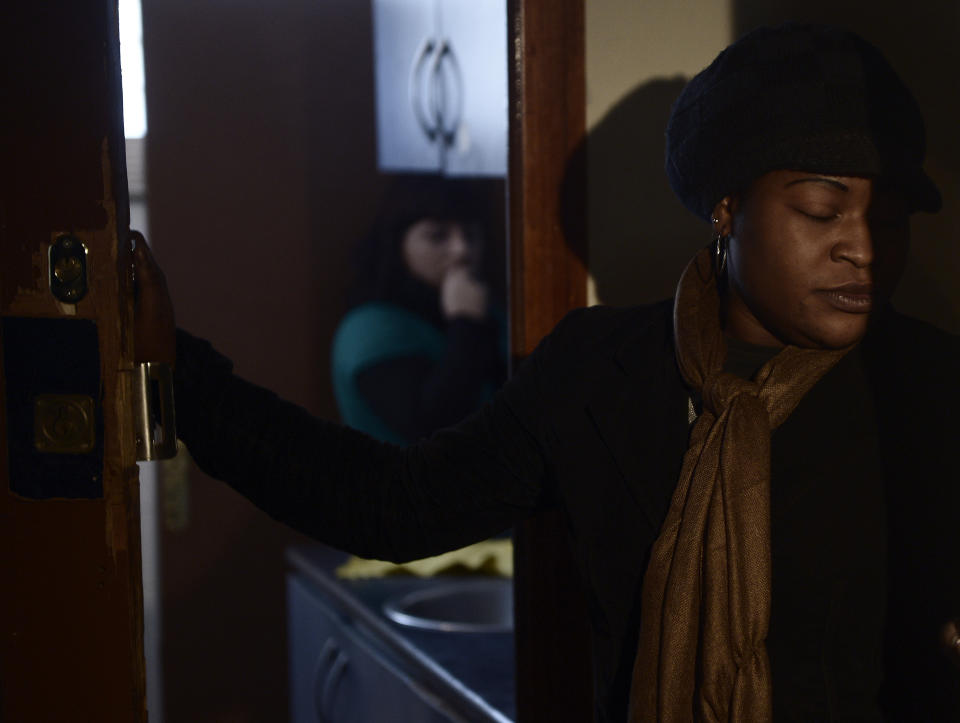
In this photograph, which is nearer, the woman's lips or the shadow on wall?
the woman's lips

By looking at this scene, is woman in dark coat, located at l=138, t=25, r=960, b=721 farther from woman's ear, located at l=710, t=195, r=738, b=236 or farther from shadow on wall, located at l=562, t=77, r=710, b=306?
shadow on wall, located at l=562, t=77, r=710, b=306

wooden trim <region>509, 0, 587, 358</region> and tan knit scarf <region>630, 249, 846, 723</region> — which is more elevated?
wooden trim <region>509, 0, 587, 358</region>

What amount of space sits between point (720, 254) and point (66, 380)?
2.03 feet

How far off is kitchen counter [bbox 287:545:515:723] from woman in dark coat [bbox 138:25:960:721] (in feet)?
1.50

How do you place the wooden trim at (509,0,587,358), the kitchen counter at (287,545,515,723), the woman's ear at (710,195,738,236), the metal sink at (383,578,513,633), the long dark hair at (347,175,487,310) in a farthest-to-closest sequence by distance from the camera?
the long dark hair at (347,175,487,310) < the metal sink at (383,578,513,633) < the kitchen counter at (287,545,515,723) < the wooden trim at (509,0,587,358) < the woman's ear at (710,195,738,236)

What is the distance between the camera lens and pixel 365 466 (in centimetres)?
107

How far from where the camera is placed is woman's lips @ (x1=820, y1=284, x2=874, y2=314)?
916 millimetres

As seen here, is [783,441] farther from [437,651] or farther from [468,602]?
[468,602]

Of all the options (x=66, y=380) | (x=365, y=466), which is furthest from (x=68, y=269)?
(x=365, y=466)

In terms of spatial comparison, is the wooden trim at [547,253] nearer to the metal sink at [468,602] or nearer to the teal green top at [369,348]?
the metal sink at [468,602]

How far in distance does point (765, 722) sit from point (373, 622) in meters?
1.04

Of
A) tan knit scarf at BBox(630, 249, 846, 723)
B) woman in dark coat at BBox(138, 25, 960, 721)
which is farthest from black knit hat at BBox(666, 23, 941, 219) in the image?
tan knit scarf at BBox(630, 249, 846, 723)

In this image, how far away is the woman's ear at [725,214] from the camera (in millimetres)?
990

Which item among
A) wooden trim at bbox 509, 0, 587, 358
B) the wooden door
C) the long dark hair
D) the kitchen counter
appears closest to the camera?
the wooden door
